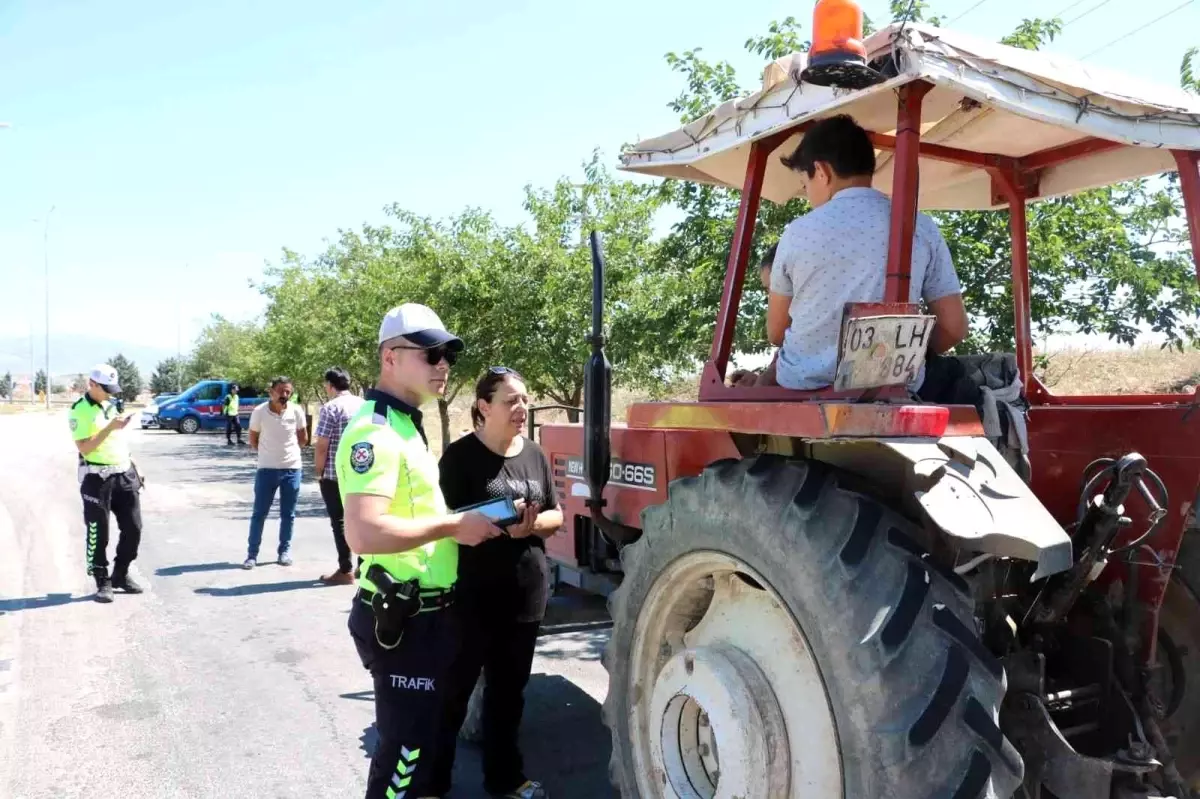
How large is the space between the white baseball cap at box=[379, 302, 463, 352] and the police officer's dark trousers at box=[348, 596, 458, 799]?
34.0 inches

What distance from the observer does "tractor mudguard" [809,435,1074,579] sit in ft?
6.45

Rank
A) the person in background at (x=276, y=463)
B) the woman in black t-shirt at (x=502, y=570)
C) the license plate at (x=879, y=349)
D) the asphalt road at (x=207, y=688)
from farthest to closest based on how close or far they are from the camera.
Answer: the person in background at (x=276, y=463)
the asphalt road at (x=207, y=688)
the woman in black t-shirt at (x=502, y=570)
the license plate at (x=879, y=349)

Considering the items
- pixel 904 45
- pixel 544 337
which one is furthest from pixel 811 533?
pixel 544 337

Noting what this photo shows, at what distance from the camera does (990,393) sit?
2529 mm

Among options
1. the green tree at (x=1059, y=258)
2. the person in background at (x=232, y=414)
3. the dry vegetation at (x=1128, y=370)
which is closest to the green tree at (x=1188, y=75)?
the green tree at (x=1059, y=258)

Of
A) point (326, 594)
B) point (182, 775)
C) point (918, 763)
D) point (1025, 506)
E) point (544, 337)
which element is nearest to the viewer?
point (918, 763)

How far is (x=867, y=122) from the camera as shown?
10.0ft

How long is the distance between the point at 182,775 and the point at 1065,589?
147 inches

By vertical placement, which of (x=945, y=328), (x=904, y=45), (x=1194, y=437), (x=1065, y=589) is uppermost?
(x=904, y=45)

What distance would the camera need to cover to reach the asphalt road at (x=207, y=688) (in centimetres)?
402

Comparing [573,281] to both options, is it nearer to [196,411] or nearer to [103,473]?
[103,473]

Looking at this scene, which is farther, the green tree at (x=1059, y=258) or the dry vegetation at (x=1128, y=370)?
the dry vegetation at (x=1128, y=370)

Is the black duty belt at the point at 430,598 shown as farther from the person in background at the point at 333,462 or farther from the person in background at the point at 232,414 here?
the person in background at the point at 232,414

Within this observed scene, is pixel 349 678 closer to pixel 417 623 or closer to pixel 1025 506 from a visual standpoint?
pixel 417 623
